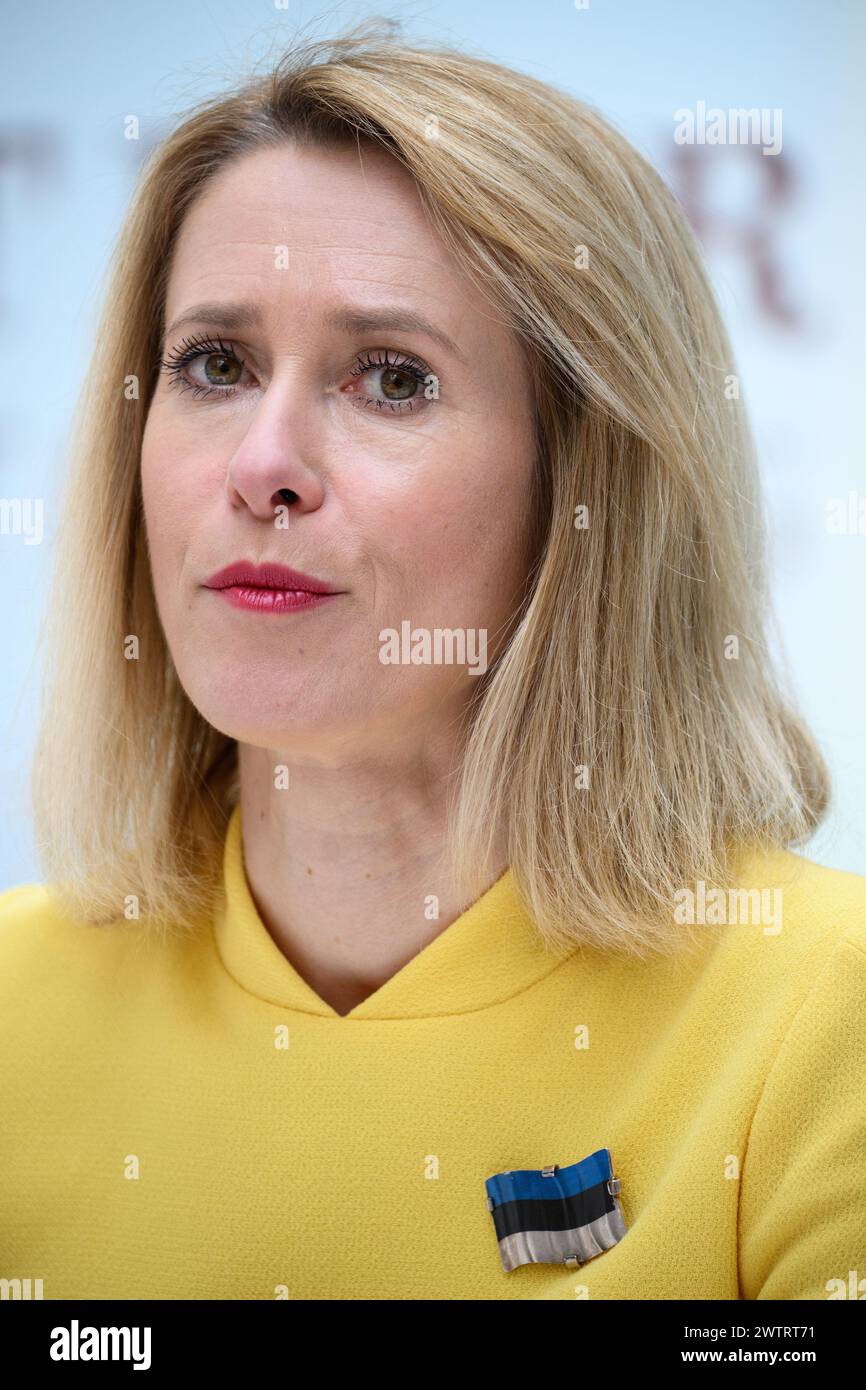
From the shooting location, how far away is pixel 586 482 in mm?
1444

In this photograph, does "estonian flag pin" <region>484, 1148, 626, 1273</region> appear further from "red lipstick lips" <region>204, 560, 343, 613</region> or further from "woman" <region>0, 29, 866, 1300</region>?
"red lipstick lips" <region>204, 560, 343, 613</region>

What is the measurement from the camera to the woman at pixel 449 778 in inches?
49.9

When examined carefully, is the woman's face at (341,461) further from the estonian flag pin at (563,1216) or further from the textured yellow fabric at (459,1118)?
the estonian flag pin at (563,1216)

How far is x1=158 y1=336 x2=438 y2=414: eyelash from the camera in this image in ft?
4.43

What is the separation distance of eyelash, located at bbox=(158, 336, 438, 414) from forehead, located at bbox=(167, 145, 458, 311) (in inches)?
2.4

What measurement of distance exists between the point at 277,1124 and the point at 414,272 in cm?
87

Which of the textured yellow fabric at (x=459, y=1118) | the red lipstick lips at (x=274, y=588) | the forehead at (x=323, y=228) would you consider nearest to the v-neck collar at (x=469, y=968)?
the textured yellow fabric at (x=459, y=1118)

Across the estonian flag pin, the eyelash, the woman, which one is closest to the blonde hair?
the woman

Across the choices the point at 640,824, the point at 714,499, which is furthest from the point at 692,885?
the point at 714,499

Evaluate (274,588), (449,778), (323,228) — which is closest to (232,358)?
(323,228)

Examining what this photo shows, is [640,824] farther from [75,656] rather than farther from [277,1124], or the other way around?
[75,656]

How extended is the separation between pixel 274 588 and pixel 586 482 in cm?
Answer: 37

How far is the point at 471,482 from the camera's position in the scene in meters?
1.37

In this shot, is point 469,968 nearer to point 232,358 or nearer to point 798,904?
point 798,904
